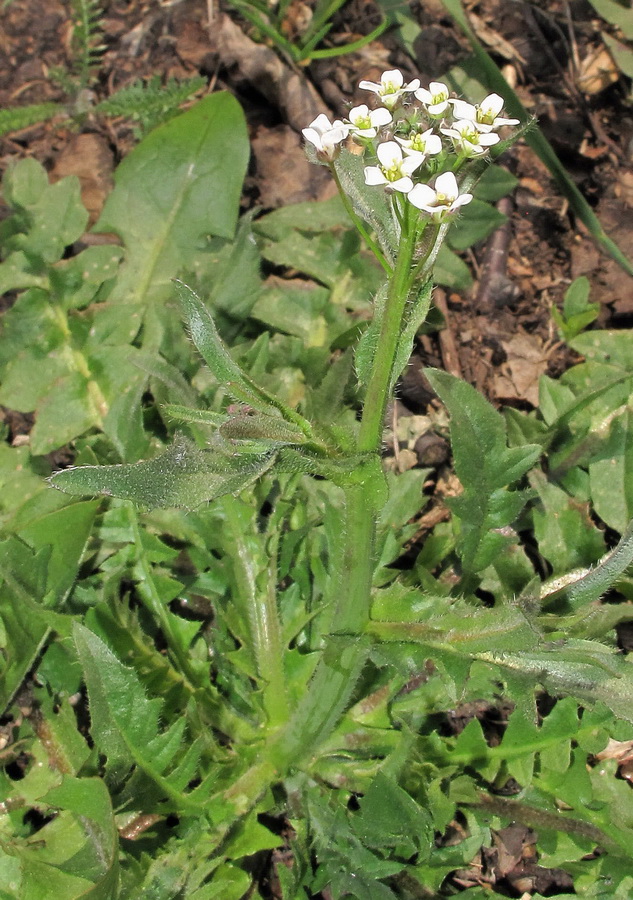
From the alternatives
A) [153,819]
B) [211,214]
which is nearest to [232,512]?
[153,819]

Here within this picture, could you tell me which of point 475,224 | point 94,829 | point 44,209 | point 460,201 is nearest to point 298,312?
point 475,224

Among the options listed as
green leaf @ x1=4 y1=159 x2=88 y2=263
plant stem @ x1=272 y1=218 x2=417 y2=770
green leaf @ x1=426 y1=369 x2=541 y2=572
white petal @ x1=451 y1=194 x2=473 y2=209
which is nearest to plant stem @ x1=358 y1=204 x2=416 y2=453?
plant stem @ x1=272 y1=218 x2=417 y2=770

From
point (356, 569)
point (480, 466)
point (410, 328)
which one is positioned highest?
point (410, 328)

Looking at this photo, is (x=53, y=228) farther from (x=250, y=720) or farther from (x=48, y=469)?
(x=250, y=720)

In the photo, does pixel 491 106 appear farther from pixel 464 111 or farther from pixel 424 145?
pixel 424 145

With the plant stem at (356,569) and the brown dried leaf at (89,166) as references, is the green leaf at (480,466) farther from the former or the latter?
the brown dried leaf at (89,166)

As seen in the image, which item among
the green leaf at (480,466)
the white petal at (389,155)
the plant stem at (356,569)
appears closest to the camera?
the white petal at (389,155)

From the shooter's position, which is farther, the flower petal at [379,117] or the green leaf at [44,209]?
the green leaf at [44,209]

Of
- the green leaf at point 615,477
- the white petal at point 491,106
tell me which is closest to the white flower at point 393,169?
the white petal at point 491,106
